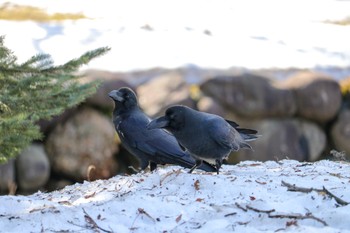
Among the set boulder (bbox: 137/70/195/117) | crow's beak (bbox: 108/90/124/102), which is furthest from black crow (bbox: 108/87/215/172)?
boulder (bbox: 137/70/195/117)

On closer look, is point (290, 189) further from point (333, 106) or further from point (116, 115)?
point (333, 106)

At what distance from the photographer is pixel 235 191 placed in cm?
485

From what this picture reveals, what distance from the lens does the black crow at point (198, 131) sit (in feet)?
18.1

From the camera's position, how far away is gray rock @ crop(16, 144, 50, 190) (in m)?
10.2

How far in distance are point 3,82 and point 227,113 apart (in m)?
6.23

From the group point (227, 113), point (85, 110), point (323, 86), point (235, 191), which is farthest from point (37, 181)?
point (235, 191)

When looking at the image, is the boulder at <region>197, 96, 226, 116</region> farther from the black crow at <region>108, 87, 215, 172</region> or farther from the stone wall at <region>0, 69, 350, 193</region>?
the black crow at <region>108, 87, 215, 172</region>

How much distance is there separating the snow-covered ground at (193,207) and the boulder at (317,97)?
6452mm

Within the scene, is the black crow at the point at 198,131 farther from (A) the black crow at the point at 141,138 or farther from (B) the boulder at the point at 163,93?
(B) the boulder at the point at 163,93

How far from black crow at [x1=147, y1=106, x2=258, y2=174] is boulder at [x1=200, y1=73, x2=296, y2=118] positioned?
19.1ft

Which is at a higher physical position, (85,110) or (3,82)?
(3,82)

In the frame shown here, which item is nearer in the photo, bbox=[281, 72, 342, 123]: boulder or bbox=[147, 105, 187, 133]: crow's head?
bbox=[147, 105, 187, 133]: crow's head

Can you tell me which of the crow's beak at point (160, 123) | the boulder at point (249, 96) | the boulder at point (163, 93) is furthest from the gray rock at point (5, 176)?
the crow's beak at point (160, 123)

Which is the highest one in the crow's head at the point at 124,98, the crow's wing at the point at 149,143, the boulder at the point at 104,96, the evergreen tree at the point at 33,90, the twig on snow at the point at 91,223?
the evergreen tree at the point at 33,90
